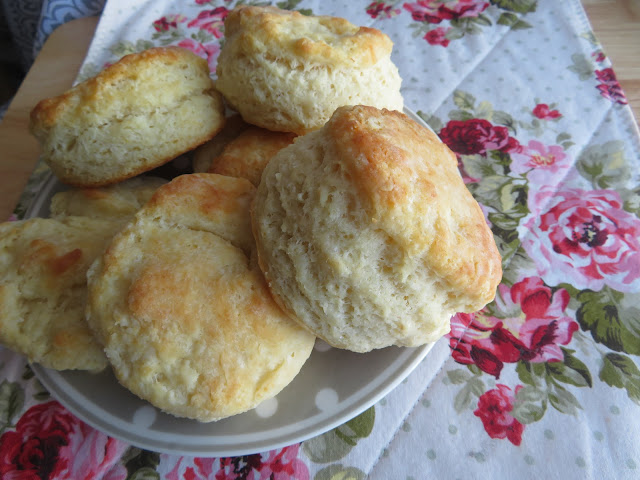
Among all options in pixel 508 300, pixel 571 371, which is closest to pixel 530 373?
pixel 571 371

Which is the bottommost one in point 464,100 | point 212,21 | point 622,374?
point 622,374

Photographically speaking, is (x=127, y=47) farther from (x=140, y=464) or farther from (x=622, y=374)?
(x=622, y=374)

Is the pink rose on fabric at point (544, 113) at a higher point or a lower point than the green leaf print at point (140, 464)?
higher

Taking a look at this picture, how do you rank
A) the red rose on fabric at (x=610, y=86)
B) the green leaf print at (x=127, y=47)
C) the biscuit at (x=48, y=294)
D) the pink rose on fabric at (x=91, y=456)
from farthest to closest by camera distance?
the green leaf print at (x=127, y=47), the red rose on fabric at (x=610, y=86), the pink rose on fabric at (x=91, y=456), the biscuit at (x=48, y=294)

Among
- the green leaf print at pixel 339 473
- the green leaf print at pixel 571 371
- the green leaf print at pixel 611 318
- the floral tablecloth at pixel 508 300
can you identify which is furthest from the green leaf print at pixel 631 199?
the green leaf print at pixel 339 473

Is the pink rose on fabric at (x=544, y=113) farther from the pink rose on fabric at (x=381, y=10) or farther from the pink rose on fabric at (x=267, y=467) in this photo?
the pink rose on fabric at (x=267, y=467)

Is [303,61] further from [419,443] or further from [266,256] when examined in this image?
[419,443]

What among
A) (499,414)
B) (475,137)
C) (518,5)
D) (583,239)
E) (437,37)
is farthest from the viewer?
(518,5)

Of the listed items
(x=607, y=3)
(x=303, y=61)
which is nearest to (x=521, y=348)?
(x=303, y=61)
